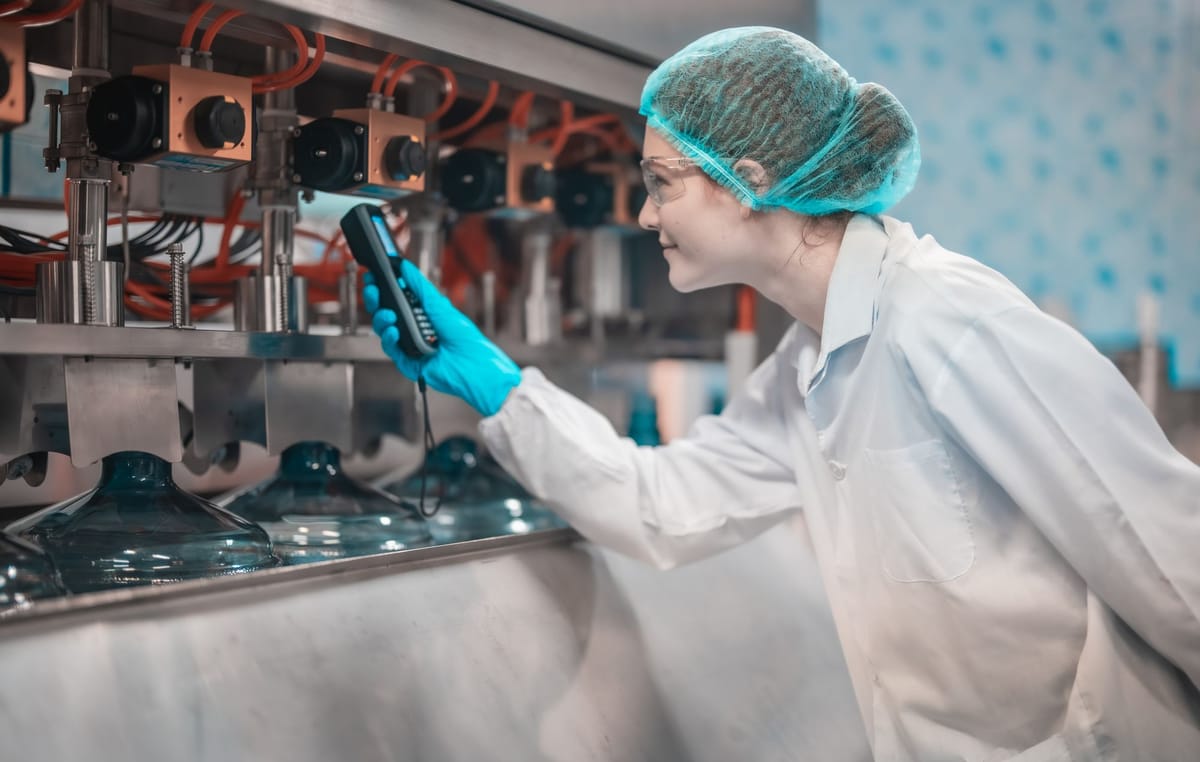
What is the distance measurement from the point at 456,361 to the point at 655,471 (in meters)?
0.27

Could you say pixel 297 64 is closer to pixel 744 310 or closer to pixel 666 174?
pixel 666 174

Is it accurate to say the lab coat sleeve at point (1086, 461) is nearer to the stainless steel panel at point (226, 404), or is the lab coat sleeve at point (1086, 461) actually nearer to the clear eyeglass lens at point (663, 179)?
the clear eyeglass lens at point (663, 179)

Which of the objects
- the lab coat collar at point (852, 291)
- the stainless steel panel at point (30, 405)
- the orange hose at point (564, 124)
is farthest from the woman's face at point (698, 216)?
the stainless steel panel at point (30, 405)

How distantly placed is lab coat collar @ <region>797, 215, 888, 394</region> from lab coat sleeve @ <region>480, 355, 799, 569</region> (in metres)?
0.24

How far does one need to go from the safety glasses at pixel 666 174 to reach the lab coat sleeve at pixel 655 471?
28 cm

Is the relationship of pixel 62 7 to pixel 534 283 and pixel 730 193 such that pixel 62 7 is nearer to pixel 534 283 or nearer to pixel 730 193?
pixel 730 193

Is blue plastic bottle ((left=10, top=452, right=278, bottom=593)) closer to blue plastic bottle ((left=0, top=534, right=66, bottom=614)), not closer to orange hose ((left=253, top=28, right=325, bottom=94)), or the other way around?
blue plastic bottle ((left=0, top=534, right=66, bottom=614))

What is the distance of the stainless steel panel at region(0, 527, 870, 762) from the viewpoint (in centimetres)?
72

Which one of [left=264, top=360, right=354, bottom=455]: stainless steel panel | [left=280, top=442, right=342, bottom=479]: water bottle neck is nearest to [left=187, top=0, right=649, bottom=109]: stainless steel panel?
[left=264, top=360, right=354, bottom=455]: stainless steel panel

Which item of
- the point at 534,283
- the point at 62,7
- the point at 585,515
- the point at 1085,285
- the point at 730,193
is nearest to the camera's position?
the point at 62,7

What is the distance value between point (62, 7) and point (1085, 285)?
2758mm

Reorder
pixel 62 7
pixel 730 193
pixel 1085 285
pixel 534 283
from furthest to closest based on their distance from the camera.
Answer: pixel 1085 285
pixel 534 283
pixel 730 193
pixel 62 7

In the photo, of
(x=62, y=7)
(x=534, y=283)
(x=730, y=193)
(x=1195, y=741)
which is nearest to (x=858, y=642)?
(x=1195, y=741)

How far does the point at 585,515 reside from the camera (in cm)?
113
